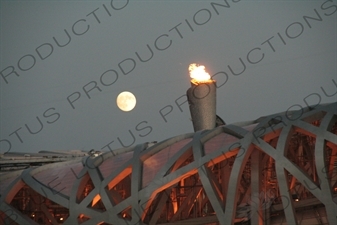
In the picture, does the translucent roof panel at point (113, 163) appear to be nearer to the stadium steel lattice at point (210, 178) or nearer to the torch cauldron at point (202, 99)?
the stadium steel lattice at point (210, 178)

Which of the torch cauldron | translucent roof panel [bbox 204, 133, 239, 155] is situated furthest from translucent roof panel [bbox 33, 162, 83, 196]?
the torch cauldron

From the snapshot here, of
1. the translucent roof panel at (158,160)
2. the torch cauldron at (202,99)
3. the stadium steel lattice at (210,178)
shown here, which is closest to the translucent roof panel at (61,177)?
the stadium steel lattice at (210,178)

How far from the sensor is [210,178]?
31812 mm

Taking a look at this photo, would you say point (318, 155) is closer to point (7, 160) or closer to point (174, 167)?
point (174, 167)

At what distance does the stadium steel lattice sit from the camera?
30.4 meters

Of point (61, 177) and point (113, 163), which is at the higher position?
point (61, 177)

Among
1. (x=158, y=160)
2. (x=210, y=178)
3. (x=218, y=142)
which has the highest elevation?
(x=158, y=160)

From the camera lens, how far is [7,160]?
47344mm

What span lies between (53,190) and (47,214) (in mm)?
3520

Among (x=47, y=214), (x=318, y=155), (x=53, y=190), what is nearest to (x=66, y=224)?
(x=53, y=190)

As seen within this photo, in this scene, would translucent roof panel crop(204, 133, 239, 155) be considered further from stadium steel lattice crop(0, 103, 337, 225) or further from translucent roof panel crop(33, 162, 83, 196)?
translucent roof panel crop(33, 162, 83, 196)

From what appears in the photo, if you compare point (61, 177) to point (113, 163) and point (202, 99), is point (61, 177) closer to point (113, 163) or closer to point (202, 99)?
point (113, 163)

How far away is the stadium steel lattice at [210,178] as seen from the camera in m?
30.4

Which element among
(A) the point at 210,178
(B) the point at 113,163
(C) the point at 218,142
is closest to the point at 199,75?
(B) the point at 113,163
